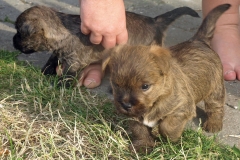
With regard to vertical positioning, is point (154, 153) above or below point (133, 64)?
below

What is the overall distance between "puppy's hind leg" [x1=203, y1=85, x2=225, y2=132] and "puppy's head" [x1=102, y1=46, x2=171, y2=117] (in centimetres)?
74

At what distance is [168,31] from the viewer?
214 inches

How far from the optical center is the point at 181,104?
10.4 ft

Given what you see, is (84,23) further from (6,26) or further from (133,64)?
(6,26)

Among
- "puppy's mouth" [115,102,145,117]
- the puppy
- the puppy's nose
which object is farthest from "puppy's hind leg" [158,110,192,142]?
the puppy

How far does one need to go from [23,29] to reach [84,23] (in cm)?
74

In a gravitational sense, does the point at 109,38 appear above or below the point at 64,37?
above

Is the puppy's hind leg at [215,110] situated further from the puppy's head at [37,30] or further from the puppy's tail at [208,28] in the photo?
the puppy's head at [37,30]

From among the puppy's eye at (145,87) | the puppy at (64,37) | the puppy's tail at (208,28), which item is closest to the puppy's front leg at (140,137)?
the puppy's eye at (145,87)

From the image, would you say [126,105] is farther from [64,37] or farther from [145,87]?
[64,37]

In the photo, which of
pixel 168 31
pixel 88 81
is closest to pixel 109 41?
pixel 88 81

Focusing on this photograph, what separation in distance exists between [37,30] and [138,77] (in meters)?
1.83

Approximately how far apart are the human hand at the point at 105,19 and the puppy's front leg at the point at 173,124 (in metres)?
1.07

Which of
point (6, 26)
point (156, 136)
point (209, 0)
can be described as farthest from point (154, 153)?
point (6, 26)
